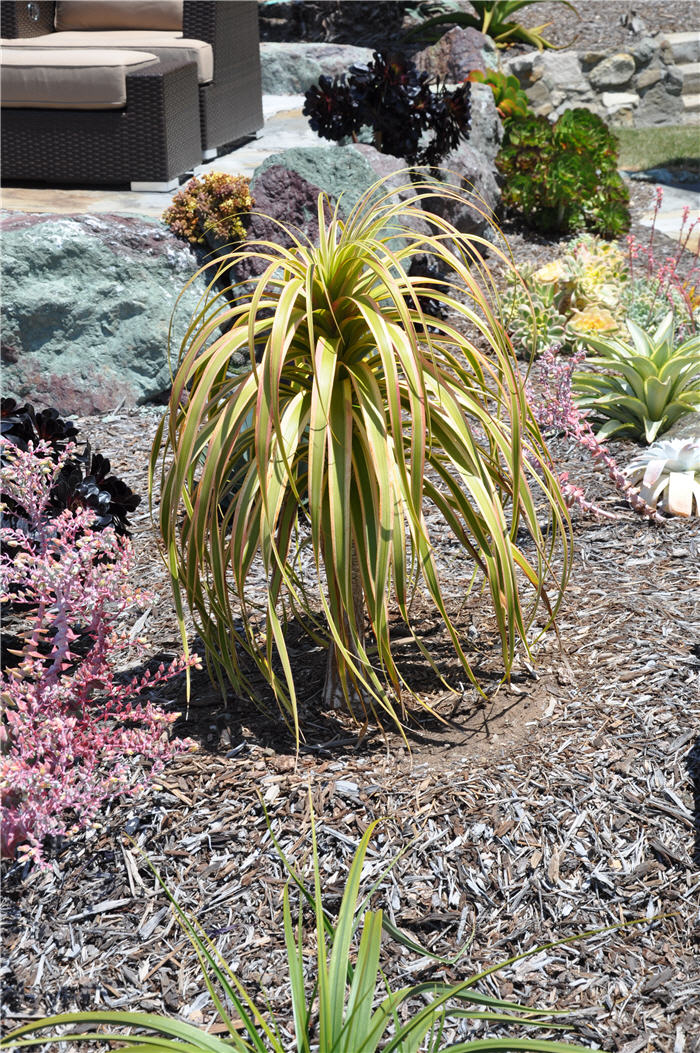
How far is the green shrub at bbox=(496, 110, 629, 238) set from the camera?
664 centimetres

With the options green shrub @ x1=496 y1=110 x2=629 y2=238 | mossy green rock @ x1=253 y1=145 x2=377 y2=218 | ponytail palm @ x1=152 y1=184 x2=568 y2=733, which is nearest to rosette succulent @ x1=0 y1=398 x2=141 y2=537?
ponytail palm @ x1=152 y1=184 x2=568 y2=733

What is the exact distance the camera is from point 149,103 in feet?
17.2

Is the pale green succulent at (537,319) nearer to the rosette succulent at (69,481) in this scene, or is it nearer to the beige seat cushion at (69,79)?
the beige seat cushion at (69,79)

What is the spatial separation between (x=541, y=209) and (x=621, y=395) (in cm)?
320

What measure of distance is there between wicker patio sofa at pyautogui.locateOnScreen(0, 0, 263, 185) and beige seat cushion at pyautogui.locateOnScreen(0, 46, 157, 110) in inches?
1.1

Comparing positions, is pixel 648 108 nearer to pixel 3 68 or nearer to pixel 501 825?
pixel 3 68

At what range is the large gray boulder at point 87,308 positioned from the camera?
4.54m

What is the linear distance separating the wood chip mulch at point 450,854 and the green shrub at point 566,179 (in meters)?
4.84

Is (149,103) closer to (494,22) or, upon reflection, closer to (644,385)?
(644,385)

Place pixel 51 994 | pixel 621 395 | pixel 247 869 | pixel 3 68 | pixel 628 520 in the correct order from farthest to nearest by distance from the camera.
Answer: pixel 3 68, pixel 621 395, pixel 628 520, pixel 247 869, pixel 51 994

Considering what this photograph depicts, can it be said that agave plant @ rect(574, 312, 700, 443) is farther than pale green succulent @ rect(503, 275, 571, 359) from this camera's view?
No

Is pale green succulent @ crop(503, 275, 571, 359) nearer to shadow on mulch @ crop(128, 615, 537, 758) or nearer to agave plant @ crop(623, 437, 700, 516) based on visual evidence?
agave plant @ crop(623, 437, 700, 516)

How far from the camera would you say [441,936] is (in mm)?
1972

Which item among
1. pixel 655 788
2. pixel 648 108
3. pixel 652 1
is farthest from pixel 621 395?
pixel 652 1
